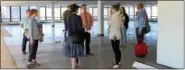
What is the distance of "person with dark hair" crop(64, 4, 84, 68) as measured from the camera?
5.60m

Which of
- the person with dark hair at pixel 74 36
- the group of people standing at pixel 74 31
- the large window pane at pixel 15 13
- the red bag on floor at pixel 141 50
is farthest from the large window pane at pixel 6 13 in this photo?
the person with dark hair at pixel 74 36

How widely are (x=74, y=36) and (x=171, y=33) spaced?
2716 millimetres

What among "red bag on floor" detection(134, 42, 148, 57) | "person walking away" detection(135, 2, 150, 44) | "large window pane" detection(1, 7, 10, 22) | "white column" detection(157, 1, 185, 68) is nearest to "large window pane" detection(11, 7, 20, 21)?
"large window pane" detection(1, 7, 10, 22)

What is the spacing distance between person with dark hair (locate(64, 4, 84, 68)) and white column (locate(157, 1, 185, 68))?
2390 millimetres

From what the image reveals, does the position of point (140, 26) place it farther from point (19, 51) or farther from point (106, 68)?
point (19, 51)

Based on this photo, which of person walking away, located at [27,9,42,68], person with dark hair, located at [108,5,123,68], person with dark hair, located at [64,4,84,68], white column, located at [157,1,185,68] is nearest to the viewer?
white column, located at [157,1,185,68]

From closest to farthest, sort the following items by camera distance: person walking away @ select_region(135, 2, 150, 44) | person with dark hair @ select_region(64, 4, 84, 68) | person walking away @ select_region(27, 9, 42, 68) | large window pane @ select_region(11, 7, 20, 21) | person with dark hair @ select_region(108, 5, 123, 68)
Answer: person with dark hair @ select_region(64, 4, 84, 68) → person with dark hair @ select_region(108, 5, 123, 68) → person walking away @ select_region(27, 9, 42, 68) → person walking away @ select_region(135, 2, 150, 44) → large window pane @ select_region(11, 7, 20, 21)

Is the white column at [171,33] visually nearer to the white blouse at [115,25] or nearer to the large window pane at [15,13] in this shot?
the white blouse at [115,25]

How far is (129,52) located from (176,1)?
5.06 m

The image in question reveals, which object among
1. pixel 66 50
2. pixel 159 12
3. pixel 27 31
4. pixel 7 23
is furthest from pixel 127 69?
pixel 7 23

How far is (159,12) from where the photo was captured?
3441 mm

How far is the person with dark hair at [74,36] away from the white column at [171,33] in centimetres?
239

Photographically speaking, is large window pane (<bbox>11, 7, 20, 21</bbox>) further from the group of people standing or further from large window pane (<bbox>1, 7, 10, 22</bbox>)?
the group of people standing

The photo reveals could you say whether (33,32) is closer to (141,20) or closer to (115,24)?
(115,24)
